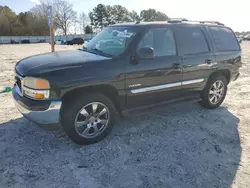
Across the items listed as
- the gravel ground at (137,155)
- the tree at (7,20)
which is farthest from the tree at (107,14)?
the gravel ground at (137,155)

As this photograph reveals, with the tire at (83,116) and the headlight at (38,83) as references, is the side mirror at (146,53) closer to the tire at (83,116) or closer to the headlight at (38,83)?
the tire at (83,116)

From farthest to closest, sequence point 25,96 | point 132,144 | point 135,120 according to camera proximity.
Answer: point 135,120
point 132,144
point 25,96

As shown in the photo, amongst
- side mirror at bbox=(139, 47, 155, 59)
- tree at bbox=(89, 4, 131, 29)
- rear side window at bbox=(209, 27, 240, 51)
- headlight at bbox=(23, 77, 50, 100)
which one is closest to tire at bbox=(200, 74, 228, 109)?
rear side window at bbox=(209, 27, 240, 51)

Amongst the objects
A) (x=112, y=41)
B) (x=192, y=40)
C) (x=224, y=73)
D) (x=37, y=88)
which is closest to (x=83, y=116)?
(x=37, y=88)

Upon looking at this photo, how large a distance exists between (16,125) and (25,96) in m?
1.16

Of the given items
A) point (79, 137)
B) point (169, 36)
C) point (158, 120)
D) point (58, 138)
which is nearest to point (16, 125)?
point (58, 138)

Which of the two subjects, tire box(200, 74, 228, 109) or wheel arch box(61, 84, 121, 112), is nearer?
wheel arch box(61, 84, 121, 112)

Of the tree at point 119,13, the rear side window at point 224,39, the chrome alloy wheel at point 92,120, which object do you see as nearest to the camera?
the chrome alloy wheel at point 92,120

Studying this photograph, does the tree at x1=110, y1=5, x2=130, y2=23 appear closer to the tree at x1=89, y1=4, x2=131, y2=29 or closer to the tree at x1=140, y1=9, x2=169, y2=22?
the tree at x1=89, y1=4, x2=131, y2=29

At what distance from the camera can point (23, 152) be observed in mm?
3600

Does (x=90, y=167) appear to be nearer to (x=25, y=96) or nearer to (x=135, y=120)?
(x=25, y=96)

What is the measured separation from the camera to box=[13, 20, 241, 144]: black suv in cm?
341

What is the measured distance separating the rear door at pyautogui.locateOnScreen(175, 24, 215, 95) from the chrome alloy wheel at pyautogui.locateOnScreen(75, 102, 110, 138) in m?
1.80

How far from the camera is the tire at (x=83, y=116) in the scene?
11.6 ft
